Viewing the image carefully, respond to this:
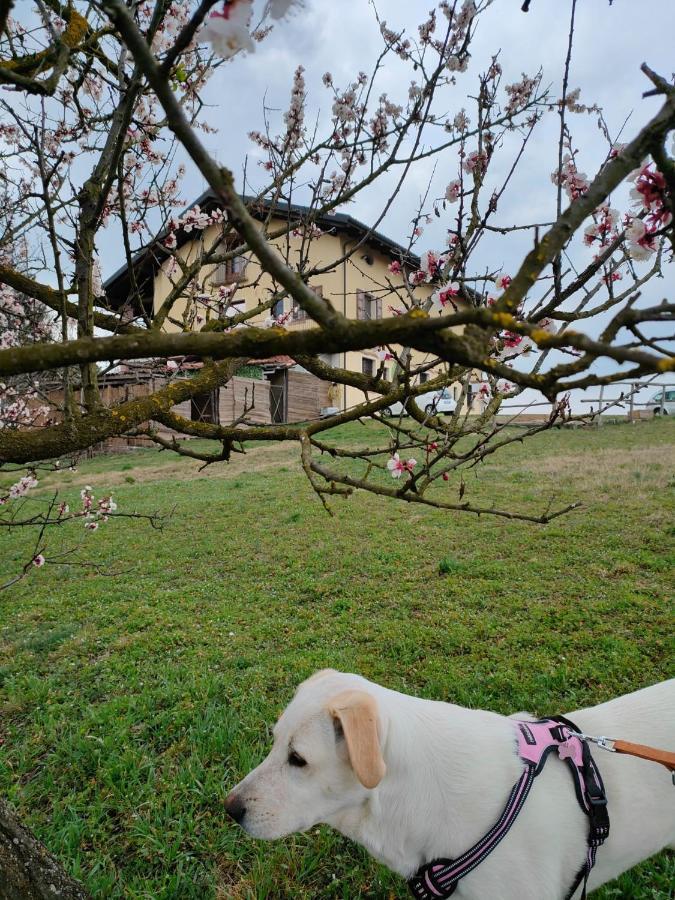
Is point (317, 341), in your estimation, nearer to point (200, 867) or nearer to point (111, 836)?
point (200, 867)

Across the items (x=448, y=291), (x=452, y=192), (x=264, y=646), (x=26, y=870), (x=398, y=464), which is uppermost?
(x=452, y=192)

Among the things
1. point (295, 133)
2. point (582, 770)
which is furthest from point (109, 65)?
point (582, 770)

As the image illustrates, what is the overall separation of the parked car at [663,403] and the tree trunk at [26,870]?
27710mm

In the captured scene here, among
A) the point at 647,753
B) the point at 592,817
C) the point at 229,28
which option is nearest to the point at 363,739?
the point at 592,817

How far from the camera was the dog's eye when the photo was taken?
184 cm

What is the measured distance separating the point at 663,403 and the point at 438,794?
28.4 meters

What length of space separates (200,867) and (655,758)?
2.11 metres

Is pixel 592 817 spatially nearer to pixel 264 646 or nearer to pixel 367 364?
pixel 264 646

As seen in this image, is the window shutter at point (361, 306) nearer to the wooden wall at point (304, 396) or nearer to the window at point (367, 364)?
the window at point (367, 364)

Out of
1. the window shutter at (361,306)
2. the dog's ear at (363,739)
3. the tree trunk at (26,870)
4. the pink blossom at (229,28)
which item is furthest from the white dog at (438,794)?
the window shutter at (361,306)

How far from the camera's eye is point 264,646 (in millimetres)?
4781

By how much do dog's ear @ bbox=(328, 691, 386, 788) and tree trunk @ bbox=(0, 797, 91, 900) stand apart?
1121 mm

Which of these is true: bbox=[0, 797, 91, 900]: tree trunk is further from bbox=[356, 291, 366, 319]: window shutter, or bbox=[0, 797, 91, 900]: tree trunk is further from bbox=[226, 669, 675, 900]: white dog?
bbox=[356, 291, 366, 319]: window shutter

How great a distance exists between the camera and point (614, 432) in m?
18.0
